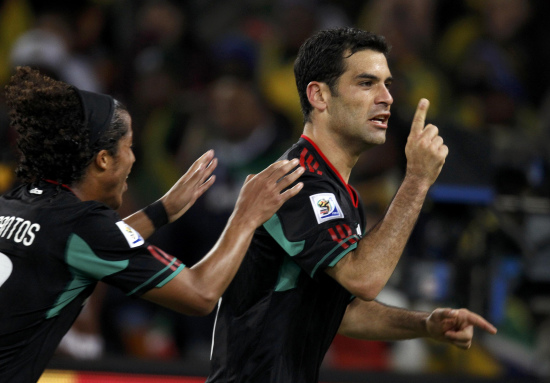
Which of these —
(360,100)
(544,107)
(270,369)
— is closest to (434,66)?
(544,107)

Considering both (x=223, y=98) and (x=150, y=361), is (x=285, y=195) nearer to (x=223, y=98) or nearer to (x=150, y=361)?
(x=150, y=361)

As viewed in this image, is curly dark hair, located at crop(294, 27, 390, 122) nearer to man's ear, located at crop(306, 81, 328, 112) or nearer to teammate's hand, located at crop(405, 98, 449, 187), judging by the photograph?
man's ear, located at crop(306, 81, 328, 112)

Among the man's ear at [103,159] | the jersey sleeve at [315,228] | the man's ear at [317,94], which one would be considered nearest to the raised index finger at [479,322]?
the jersey sleeve at [315,228]

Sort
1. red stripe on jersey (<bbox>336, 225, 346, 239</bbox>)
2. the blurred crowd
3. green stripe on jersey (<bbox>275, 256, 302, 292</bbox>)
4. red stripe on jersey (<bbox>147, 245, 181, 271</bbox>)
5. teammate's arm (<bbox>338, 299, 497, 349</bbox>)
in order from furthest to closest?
the blurred crowd < teammate's arm (<bbox>338, 299, 497, 349</bbox>) < green stripe on jersey (<bbox>275, 256, 302, 292</bbox>) < red stripe on jersey (<bbox>336, 225, 346, 239</bbox>) < red stripe on jersey (<bbox>147, 245, 181, 271</bbox>)

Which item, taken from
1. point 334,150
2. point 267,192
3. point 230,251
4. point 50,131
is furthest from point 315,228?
point 50,131

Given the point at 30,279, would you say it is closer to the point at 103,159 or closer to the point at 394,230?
the point at 103,159

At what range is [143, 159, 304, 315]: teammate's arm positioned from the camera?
106 inches

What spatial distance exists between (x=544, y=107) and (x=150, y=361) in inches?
171

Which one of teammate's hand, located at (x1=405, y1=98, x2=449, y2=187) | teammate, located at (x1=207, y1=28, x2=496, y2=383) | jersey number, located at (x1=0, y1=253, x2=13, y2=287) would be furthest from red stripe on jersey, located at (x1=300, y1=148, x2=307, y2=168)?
jersey number, located at (x1=0, y1=253, x2=13, y2=287)

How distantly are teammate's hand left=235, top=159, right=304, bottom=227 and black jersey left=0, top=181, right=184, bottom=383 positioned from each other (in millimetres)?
312

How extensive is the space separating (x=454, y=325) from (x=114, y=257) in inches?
53.1

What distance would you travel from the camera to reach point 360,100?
3.10 meters

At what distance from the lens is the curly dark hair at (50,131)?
8.91 feet

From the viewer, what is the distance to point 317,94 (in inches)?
126
